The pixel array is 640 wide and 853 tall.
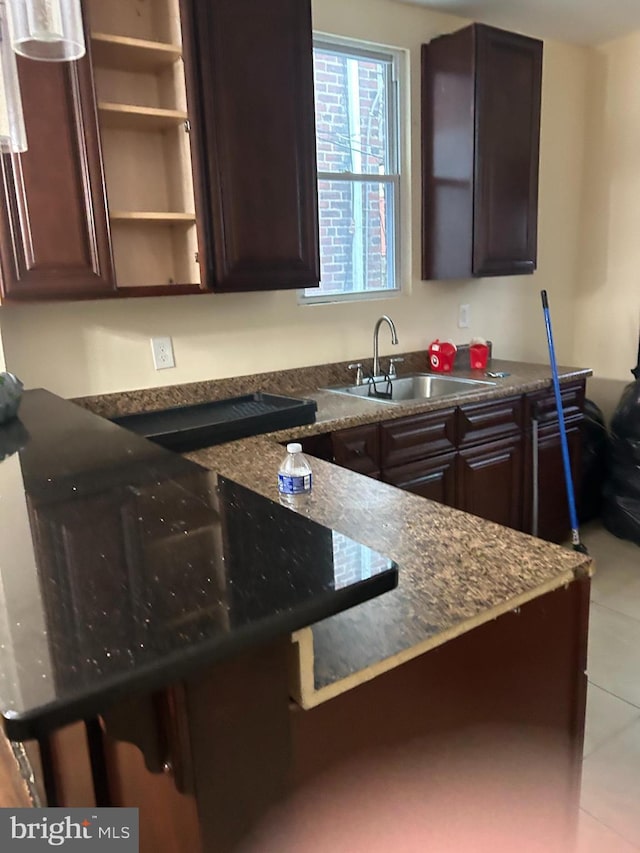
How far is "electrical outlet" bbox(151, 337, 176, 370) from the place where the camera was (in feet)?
8.50

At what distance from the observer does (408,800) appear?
98cm

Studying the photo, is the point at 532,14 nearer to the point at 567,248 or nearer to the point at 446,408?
the point at 567,248

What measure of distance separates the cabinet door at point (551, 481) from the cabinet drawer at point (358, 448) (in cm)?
97

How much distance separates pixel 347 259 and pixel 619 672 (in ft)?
6.91

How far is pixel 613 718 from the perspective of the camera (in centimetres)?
208

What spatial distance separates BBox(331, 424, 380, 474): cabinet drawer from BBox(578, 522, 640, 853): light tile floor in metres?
1.06

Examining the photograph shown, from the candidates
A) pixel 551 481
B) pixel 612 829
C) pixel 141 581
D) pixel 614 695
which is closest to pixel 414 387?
pixel 551 481

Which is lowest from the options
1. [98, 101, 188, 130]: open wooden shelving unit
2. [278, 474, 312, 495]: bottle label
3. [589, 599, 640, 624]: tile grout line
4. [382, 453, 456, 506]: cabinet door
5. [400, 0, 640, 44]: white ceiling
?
[589, 599, 640, 624]: tile grout line

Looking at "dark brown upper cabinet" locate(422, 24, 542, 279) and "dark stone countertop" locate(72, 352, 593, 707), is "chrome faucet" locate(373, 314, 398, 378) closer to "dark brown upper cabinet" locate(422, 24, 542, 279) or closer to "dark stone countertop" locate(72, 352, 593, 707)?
"dark brown upper cabinet" locate(422, 24, 542, 279)

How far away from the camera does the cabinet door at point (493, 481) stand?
2873mm

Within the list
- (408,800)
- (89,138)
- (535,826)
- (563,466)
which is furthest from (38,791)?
(563,466)

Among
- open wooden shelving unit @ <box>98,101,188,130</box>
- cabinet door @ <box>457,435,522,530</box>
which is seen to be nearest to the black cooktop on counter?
open wooden shelving unit @ <box>98,101,188,130</box>

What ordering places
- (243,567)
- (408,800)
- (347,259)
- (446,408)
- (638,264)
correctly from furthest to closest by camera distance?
1. (638,264)
2. (347,259)
3. (446,408)
4. (408,800)
5. (243,567)

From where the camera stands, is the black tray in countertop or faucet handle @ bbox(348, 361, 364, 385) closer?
the black tray in countertop
